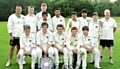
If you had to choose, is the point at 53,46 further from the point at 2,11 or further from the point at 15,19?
the point at 2,11

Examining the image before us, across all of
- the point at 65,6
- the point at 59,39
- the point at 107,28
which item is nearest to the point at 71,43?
the point at 59,39

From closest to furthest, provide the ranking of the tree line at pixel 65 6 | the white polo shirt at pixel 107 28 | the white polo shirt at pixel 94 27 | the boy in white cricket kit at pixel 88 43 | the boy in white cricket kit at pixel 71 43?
the boy in white cricket kit at pixel 71 43 < the boy in white cricket kit at pixel 88 43 < the white polo shirt at pixel 94 27 < the white polo shirt at pixel 107 28 < the tree line at pixel 65 6

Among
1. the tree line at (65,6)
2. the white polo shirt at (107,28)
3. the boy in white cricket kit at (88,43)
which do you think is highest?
the tree line at (65,6)

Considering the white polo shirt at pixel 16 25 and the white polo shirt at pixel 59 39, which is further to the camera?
the white polo shirt at pixel 16 25

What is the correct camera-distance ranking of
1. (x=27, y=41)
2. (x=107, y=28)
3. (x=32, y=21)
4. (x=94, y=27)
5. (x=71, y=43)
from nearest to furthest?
(x=27, y=41) → (x=71, y=43) → (x=32, y=21) → (x=94, y=27) → (x=107, y=28)

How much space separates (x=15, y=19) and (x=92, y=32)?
2426 mm

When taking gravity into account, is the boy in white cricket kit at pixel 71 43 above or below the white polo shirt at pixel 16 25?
below

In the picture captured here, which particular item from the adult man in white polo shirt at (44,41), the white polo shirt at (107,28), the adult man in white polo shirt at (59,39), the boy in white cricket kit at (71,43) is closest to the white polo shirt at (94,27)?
the white polo shirt at (107,28)

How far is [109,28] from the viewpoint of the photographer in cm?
832

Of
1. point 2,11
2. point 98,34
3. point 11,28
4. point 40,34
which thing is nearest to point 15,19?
point 11,28

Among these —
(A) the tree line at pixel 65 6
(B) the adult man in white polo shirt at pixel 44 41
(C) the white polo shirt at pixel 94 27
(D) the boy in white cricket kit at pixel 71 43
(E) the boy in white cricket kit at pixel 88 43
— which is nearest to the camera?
(B) the adult man in white polo shirt at pixel 44 41

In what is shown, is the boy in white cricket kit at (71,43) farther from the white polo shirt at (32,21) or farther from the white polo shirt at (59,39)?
the white polo shirt at (32,21)

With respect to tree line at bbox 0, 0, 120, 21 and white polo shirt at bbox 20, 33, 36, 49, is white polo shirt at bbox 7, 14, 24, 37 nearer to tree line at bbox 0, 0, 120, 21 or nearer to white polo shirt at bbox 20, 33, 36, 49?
white polo shirt at bbox 20, 33, 36, 49

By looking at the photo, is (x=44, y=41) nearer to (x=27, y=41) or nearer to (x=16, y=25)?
(x=27, y=41)
